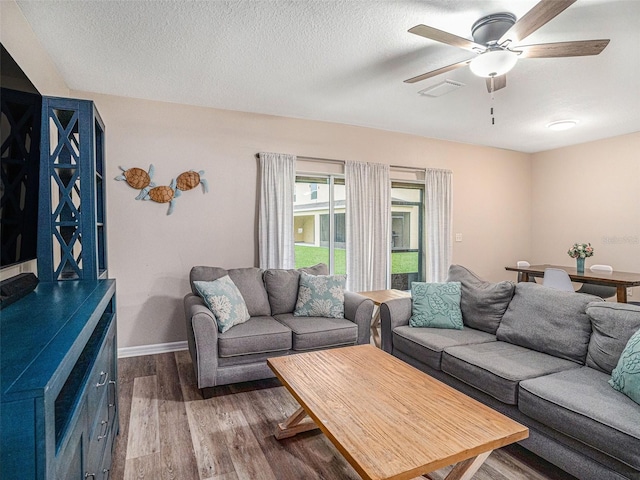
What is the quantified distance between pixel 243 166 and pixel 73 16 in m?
2.07

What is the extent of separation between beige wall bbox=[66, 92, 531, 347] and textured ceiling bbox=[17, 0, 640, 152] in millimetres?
212

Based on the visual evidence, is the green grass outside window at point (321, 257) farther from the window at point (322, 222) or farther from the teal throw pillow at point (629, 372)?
the teal throw pillow at point (629, 372)

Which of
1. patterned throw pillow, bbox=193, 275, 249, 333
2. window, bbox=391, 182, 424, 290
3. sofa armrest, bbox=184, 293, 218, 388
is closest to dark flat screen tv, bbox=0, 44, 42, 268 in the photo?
sofa armrest, bbox=184, 293, 218, 388

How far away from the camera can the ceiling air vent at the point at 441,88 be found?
125 inches

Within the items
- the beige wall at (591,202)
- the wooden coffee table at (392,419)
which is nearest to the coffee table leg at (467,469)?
the wooden coffee table at (392,419)

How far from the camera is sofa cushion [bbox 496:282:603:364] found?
2346 millimetres

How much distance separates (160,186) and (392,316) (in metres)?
2.73

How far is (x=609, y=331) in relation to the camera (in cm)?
A: 215

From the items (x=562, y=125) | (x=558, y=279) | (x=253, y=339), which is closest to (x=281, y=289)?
(x=253, y=339)

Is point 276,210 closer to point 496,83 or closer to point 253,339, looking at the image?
point 253,339

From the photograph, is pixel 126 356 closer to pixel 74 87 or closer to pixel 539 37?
pixel 74 87

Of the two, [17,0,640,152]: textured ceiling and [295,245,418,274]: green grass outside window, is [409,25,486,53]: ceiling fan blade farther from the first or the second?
[295,245,418,274]: green grass outside window

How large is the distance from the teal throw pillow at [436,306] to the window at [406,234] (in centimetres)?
194

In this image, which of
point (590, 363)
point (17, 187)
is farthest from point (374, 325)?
point (17, 187)
